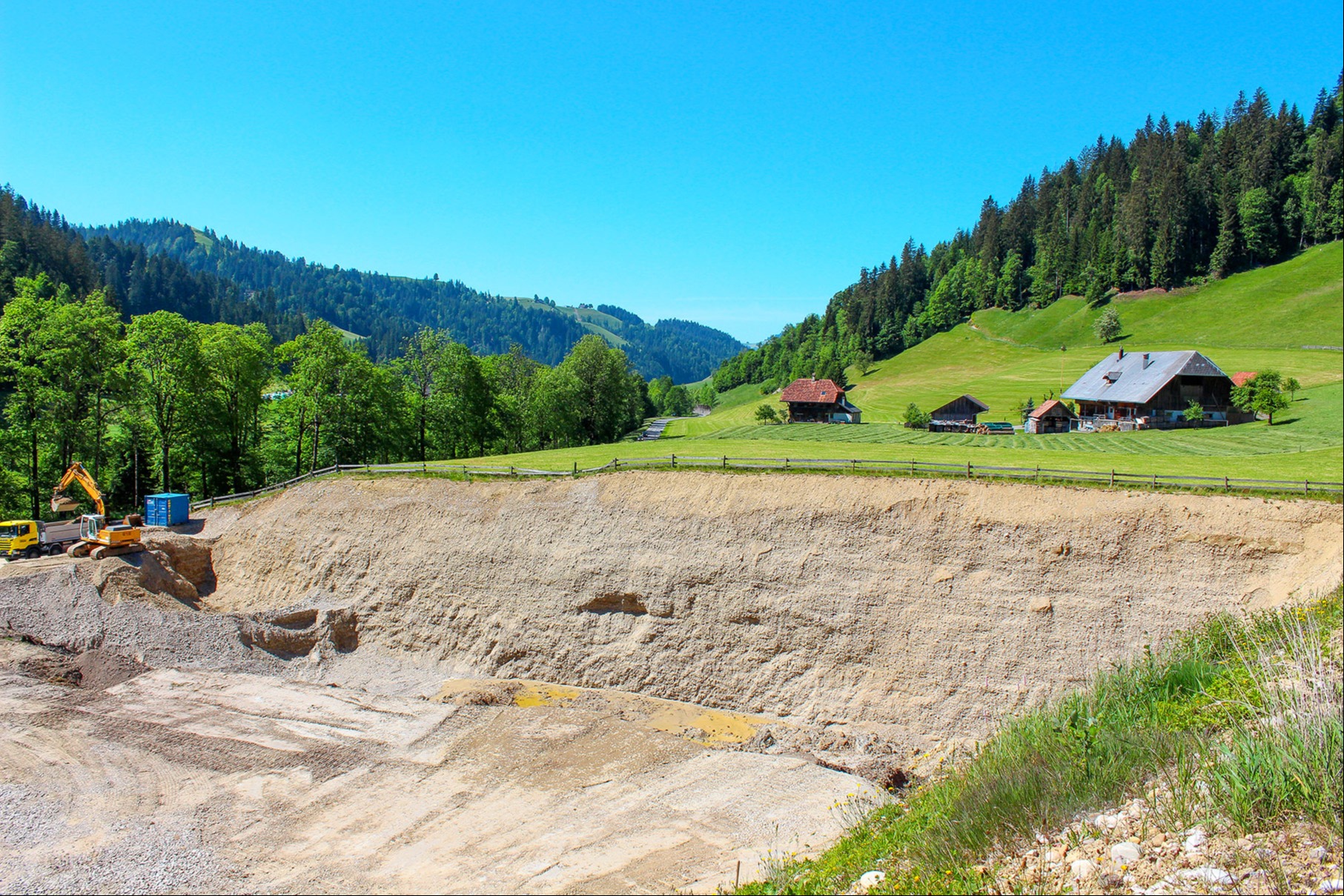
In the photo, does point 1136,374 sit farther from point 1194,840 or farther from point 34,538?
point 34,538

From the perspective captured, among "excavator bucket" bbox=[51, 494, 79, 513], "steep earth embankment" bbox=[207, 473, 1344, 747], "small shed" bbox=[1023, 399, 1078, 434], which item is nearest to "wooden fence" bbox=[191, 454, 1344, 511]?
"steep earth embankment" bbox=[207, 473, 1344, 747]

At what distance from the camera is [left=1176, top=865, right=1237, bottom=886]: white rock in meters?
6.68

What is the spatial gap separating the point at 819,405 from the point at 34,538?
60.2 m

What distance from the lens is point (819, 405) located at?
70062 mm

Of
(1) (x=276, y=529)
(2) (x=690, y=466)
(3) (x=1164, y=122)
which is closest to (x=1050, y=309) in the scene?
(3) (x=1164, y=122)

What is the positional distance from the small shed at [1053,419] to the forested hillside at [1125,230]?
4837 centimetres

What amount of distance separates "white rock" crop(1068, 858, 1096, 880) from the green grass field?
653cm

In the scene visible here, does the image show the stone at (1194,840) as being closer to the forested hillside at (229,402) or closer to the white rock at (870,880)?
the white rock at (870,880)

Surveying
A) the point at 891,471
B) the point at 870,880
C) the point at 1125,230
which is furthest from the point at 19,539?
the point at 1125,230

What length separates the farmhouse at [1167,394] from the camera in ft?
156

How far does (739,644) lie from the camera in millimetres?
24469

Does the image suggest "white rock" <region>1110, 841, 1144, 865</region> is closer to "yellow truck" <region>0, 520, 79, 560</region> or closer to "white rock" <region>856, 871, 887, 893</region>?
"white rock" <region>856, 871, 887, 893</region>

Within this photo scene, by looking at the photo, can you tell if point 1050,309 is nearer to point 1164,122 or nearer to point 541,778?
point 1164,122

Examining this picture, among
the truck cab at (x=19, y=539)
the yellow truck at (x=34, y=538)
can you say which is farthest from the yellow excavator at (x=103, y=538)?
the truck cab at (x=19, y=539)
